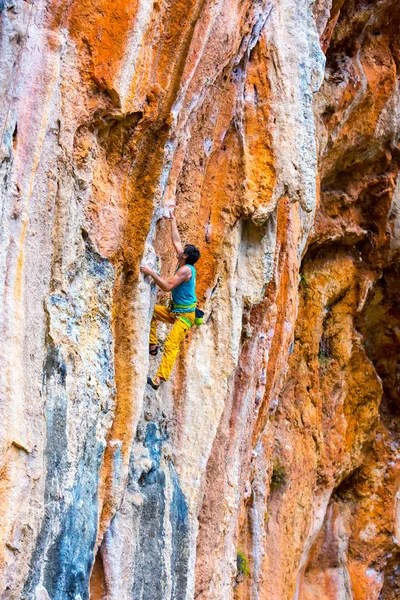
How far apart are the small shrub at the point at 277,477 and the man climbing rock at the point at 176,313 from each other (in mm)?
4703

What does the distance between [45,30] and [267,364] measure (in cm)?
529

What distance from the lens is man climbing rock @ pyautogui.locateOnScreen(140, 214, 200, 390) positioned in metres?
7.68

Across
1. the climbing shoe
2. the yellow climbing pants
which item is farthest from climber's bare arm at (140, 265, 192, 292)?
the climbing shoe

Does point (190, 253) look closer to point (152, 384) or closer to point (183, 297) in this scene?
point (183, 297)

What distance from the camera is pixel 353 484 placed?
15531mm

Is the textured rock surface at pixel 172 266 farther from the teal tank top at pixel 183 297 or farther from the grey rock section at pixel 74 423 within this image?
the teal tank top at pixel 183 297

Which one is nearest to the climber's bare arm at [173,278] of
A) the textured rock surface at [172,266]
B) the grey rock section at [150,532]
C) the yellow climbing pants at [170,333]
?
the textured rock surface at [172,266]

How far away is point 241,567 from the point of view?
10.5 meters

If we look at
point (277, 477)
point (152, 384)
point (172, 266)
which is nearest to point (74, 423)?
point (152, 384)

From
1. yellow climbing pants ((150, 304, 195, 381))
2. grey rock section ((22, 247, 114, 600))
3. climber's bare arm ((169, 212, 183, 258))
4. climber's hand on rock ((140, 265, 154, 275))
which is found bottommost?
grey rock section ((22, 247, 114, 600))

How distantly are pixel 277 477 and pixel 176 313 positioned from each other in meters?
5.09

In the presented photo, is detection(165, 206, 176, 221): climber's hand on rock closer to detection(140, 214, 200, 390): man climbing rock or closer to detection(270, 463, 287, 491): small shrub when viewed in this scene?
detection(140, 214, 200, 390): man climbing rock

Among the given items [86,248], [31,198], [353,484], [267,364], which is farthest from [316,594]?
[31,198]

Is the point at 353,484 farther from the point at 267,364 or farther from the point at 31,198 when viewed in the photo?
the point at 31,198
